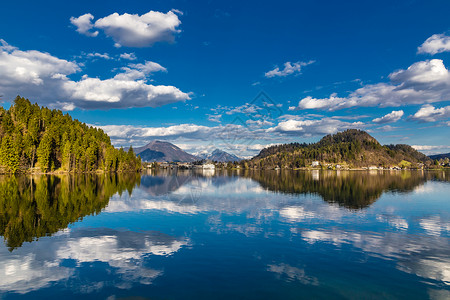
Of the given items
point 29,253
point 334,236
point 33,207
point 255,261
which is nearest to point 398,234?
point 334,236

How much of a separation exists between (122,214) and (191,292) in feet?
98.9

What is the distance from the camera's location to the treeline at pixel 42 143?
131312 mm

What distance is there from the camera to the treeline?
13131cm

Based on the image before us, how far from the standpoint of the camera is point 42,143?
144250 millimetres

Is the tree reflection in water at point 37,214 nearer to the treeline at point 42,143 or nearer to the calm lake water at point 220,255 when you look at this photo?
the calm lake water at point 220,255

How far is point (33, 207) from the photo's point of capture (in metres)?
42.5

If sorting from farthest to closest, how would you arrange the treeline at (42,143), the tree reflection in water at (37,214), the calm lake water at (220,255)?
the treeline at (42,143)
the tree reflection in water at (37,214)
the calm lake water at (220,255)

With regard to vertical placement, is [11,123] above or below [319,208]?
above

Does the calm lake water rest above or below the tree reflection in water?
below

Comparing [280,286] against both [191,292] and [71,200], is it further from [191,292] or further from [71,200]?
[71,200]

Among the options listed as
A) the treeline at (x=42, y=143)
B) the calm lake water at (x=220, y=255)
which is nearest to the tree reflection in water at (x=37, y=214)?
the calm lake water at (x=220, y=255)

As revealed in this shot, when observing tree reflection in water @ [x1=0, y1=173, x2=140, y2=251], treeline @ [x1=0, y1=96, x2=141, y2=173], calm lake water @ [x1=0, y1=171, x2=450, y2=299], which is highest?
treeline @ [x1=0, y1=96, x2=141, y2=173]

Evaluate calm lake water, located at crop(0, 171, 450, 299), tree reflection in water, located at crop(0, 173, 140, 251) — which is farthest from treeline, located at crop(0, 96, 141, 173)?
calm lake water, located at crop(0, 171, 450, 299)

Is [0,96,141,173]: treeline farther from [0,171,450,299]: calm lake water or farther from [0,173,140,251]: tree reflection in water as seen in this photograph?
[0,171,450,299]: calm lake water
